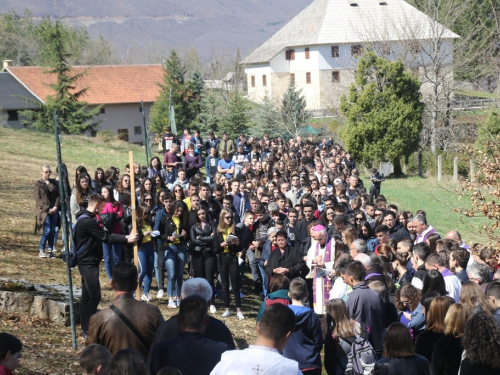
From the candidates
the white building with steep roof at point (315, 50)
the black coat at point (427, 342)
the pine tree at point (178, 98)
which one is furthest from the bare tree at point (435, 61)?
the black coat at point (427, 342)

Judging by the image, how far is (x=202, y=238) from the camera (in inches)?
466

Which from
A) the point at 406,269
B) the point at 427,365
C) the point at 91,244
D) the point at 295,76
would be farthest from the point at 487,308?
the point at 295,76

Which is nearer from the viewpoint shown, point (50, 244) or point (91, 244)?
point (91, 244)

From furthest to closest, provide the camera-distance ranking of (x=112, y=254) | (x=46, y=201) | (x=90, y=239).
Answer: (x=46, y=201)
(x=112, y=254)
(x=90, y=239)

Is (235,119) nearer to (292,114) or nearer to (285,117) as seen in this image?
(285,117)

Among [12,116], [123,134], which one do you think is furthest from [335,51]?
[12,116]

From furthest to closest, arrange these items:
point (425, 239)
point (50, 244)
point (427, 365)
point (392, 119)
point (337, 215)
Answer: point (392, 119), point (50, 244), point (337, 215), point (425, 239), point (427, 365)

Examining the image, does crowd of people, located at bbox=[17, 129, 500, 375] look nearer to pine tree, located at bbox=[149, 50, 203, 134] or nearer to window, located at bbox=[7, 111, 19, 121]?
pine tree, located at bbox=[149, 50, 203, 134]

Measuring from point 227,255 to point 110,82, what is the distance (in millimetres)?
63260

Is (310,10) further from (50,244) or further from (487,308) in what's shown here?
(487,308)

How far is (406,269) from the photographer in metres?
10.3

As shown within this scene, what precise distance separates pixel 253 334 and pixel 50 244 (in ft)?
16.0

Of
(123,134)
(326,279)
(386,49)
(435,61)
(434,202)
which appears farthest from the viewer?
(123,134)

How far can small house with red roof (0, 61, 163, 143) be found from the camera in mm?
68062
